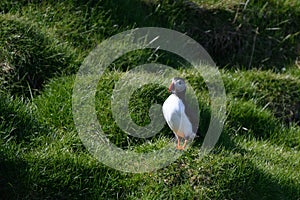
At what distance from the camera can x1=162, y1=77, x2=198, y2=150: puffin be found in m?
6.51

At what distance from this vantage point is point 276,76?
8.55 metres

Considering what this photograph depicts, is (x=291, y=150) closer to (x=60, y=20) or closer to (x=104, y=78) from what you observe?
(x=104, y=78)

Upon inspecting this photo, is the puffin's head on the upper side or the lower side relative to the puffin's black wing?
upper

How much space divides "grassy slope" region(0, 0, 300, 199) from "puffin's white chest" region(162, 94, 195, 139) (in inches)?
8.4

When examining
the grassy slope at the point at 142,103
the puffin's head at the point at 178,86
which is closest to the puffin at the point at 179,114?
the puffin's head at the point at 178,86

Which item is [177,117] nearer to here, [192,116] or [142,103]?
[192,116]

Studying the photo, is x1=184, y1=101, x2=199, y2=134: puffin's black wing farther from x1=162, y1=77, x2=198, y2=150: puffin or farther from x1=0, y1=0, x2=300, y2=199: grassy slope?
x1=0, y1=0, x2=300, y2=199: grassy slope

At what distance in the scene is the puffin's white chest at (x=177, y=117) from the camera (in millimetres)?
6504

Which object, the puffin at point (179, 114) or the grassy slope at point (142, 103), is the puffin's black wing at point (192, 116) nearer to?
the puffin at point (179, 114)

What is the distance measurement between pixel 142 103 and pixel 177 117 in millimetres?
803

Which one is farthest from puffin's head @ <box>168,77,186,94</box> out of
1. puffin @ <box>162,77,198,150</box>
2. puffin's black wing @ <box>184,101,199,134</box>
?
puffin's black wing @ <box>184,101,199,134</box>

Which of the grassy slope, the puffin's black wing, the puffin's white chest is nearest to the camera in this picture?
the grassy slope

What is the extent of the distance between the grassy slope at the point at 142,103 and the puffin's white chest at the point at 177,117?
21 cm

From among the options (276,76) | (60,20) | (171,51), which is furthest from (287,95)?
(60,20)
